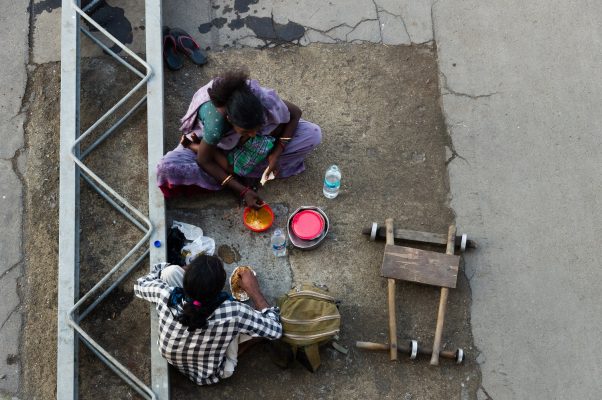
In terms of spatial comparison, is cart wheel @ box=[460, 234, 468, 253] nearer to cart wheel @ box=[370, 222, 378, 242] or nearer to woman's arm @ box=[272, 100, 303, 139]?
cart wheel @ box=[370, 222, 378, 242]

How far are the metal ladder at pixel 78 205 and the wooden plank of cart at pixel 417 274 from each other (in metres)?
1.50

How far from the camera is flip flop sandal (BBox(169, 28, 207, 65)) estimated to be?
16.5ft

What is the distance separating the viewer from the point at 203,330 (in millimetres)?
3570

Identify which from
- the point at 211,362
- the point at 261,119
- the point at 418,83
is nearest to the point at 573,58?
the point at 418,83

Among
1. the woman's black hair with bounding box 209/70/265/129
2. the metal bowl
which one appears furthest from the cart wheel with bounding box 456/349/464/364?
the woman's black hair with bounding box 209/70/265/129

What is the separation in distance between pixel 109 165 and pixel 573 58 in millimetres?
3827

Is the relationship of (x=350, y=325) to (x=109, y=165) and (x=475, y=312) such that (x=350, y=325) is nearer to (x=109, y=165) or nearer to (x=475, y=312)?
(x=475, y=312)

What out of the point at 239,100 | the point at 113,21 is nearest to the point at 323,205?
the point at 239,100

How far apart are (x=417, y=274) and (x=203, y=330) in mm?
1558

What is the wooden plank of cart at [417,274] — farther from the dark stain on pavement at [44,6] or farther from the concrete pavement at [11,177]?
the dark stain on pavement at [44,6]

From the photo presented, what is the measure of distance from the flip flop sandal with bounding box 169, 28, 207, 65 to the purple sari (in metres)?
0.79

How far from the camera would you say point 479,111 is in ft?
16.1

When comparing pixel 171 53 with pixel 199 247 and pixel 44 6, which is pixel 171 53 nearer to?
pixel 44 6

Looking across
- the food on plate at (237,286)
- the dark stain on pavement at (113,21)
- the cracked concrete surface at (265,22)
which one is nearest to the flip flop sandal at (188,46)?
the cracked concrete surface at (265,22)
